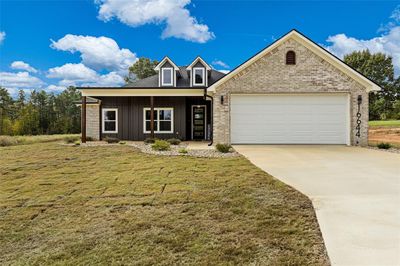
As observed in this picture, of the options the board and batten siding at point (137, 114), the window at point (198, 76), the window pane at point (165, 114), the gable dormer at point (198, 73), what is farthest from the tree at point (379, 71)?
the window pane at point (165, 114)

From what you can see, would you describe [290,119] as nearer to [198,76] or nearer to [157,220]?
[198,76]

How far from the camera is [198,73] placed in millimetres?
18531

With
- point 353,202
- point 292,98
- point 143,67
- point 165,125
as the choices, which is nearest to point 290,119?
point 292,98

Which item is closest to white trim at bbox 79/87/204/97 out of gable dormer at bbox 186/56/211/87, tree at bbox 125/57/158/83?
gable dormer at bbox 186/56/211/87

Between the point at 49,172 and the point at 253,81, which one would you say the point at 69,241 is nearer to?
the point at 49,172

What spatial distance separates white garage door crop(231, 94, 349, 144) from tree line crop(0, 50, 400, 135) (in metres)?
26.0

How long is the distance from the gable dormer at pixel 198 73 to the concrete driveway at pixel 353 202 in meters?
11.0

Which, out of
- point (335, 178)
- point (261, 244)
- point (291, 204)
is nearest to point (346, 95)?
point (335, 178)

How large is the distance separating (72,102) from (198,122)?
105ft

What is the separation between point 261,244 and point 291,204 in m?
1.41

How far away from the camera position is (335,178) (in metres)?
6.09

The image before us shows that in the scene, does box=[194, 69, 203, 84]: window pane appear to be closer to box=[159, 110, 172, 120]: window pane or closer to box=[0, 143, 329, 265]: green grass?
box=[159, 110, 172, 120]: window pane

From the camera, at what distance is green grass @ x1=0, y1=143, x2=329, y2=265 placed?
293cm

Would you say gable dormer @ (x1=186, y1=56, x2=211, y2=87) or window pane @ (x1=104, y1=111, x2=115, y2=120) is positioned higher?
gable dormer @ (x1=186, y1=56, x2=211, y2=87)
